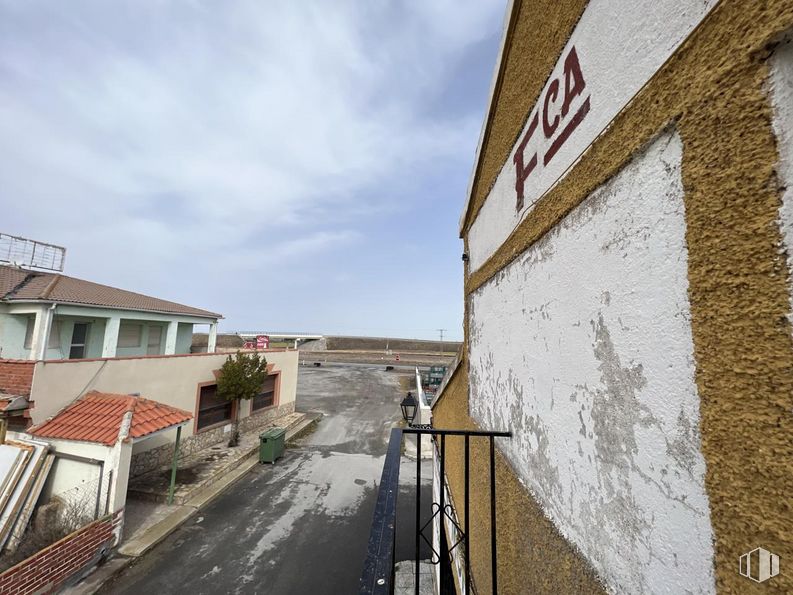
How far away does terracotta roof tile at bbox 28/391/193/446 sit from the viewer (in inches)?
264

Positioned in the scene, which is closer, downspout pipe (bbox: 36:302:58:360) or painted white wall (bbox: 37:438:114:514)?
painted white wall (bbox: 37:438:114:514)

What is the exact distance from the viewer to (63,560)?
5438 millimetres

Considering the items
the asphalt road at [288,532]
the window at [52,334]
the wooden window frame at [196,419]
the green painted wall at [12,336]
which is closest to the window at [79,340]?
the window at [52,334]

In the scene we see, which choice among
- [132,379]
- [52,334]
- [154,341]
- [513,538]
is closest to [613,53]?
[513,538]

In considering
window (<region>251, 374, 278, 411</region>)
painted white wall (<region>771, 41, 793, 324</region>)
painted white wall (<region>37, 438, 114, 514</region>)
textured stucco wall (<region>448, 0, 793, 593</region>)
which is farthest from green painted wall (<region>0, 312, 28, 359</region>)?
painted white wall (<region>771, 41, 793, 324</region>)

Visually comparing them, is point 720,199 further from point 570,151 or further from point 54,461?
point 54,461

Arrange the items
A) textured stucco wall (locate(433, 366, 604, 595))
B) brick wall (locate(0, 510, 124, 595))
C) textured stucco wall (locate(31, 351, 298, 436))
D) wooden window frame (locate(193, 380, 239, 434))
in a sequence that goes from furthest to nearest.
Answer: wooden window frame (locate(193, 380, 239, 434)), textured stucco wall (locate(31, 351, 298, 436)), brick wall (locate(0, 510, 124, 595)), textured stucco wall (locate(433, 366, 604, 595))

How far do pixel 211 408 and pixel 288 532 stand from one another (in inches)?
250

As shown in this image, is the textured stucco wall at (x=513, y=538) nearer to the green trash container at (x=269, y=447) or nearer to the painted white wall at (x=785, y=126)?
the painted white wall at (x=785, y=126)

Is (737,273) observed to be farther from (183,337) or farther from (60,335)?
(183,337)

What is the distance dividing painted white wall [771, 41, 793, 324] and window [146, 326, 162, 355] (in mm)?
17176

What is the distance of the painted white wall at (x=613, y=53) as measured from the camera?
1025 millimetres

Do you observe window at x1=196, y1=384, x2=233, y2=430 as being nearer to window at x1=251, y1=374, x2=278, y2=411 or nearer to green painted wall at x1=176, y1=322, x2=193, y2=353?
window at x1=251, y1=374, x2=278, y2=411
